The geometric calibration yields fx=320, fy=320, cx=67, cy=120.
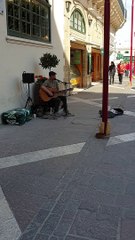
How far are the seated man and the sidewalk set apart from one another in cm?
163

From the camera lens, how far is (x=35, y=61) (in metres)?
9.95

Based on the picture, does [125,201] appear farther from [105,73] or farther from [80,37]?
[80,37]

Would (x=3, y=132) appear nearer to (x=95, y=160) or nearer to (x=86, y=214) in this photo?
(x=95, y=160)

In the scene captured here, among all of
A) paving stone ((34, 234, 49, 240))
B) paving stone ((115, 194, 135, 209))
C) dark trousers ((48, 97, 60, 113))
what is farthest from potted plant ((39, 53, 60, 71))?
paving stone ((34, 234, 49, 240))

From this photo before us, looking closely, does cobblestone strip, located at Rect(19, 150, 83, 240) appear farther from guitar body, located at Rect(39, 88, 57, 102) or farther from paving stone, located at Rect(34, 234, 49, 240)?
guitar body, located at Rect(39, 88, 57, 102)

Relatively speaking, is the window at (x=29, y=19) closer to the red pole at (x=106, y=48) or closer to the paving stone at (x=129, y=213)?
the red pole at (x=106, y=48)

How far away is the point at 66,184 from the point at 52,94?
4.85 meters

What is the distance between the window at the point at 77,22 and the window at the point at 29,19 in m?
3.81

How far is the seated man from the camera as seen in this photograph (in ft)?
28.7

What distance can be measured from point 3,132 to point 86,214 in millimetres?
4006

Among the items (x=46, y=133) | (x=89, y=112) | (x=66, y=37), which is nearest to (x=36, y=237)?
(x=46, y=133)

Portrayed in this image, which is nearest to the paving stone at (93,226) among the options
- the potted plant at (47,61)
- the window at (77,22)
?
the potted plant at (47,61)

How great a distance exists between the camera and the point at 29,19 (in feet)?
31.8

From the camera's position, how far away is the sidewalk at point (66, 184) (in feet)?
10.1
